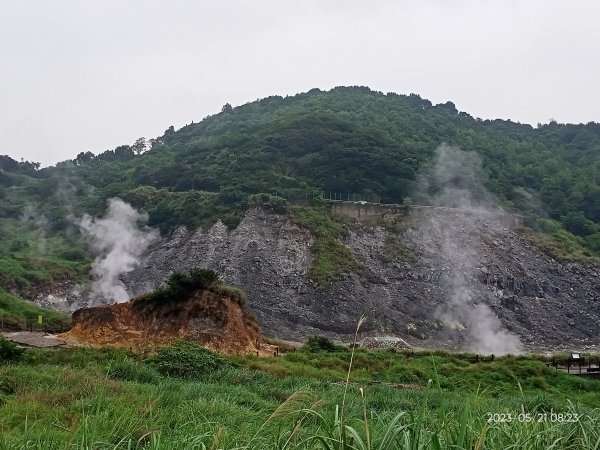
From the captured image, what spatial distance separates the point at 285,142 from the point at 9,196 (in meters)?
37.0

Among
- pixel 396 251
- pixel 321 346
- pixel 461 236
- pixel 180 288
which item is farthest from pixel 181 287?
pixel 461 236

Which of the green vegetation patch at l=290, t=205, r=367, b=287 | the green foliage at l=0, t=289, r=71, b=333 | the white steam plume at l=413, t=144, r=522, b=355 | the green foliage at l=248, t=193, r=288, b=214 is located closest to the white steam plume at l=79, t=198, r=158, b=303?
the green foliage at l=0, t=289, r=71, b=333

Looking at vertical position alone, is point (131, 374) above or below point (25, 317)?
above

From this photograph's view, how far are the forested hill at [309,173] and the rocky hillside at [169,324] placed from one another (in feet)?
72.5

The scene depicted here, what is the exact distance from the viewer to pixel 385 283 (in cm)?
4731

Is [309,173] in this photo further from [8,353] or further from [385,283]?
[8,353]

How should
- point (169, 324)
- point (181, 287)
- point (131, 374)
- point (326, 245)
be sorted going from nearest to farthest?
point (131, 374) → point (169, 324) → point (181, 287) → point (326, 245)

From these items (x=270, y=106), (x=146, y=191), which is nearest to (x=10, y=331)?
(x=146, y=191)

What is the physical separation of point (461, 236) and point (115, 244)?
34.3m

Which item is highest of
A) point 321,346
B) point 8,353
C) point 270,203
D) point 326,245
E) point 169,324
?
point 270,203

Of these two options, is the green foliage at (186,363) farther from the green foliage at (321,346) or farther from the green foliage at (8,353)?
the green foliage at (321,346)

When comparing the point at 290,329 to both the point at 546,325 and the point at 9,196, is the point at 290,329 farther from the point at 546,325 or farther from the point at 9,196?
the point at 9,196

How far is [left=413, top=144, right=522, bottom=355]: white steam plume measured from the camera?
43.7 meters

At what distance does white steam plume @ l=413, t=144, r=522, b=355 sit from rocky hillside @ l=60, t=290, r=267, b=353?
19.3 metres
